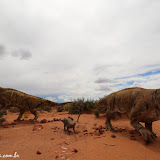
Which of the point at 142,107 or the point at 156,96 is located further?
the point at 142,107

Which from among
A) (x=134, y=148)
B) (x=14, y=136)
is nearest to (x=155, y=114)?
(x=134, y=148)

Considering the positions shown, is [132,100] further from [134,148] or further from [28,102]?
[28,102]

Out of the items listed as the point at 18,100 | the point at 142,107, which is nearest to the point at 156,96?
the point at 142,107

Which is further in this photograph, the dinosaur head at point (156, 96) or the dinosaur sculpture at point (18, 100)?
the dinosaur sculpture at point (18, 100)

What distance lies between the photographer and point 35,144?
4.09 m

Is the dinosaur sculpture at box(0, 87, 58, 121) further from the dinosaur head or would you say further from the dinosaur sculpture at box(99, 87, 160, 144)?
the dinosaur head

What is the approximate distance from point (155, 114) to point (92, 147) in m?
2.56

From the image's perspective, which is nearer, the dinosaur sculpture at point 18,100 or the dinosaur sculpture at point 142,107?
the dinosaur sculpture at point 142,107

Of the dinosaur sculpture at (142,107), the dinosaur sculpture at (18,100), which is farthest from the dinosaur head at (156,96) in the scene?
the dinosaur sculpture at (18,100)

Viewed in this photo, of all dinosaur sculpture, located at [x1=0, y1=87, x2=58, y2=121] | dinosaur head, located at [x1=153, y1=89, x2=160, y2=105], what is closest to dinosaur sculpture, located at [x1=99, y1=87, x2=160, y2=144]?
dinosaur head, located at [x1=153, y1=89, x2=160, y2=105]

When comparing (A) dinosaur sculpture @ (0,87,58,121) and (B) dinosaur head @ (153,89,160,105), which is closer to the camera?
(B) dinosaur head @ (153,89,160,105)

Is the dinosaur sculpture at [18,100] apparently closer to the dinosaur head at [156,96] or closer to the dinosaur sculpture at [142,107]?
the dinosaur sculpture at [142,107]

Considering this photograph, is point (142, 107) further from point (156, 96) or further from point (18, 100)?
point (18, 100)

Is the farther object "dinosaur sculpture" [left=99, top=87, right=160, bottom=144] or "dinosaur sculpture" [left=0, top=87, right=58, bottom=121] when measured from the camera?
"dinosaur sculpture" [left=0, top=87, right=58, bottom=121]
